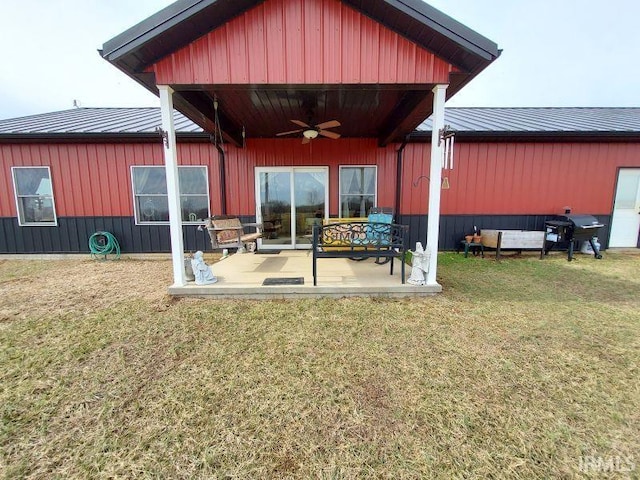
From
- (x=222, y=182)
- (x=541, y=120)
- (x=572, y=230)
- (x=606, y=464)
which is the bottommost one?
(x=606, y=464)

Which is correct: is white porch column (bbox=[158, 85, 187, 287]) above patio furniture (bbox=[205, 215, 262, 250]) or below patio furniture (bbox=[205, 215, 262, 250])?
above

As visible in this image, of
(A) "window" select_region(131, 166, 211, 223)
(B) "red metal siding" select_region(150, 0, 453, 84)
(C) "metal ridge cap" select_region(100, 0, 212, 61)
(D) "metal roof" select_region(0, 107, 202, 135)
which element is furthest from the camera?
(A) "window" select_region(131, 166, 211, 223)

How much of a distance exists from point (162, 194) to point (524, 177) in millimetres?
8409

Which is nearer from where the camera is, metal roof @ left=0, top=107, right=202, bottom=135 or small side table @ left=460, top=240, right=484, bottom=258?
metal roof @ left=0, top=107, right=202, bottom=135

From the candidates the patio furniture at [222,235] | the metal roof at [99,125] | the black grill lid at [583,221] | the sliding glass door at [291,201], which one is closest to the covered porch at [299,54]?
the patio furniture at [222,235]

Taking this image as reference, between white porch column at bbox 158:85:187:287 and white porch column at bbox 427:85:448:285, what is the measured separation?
128 inches

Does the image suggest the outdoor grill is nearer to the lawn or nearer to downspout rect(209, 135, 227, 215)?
the lawn

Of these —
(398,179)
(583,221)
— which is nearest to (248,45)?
(398,179)

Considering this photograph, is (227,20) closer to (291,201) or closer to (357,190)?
(291,201)

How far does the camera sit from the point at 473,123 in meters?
6.82

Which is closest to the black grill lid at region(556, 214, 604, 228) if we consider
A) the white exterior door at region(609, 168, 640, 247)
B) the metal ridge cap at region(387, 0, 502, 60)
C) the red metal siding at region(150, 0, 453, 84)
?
the white exterior door at region(609, 168, 640, 247)

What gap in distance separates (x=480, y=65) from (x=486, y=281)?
3.02m

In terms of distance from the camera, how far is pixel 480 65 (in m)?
3.05

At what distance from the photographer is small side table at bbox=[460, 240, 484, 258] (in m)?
5.92
